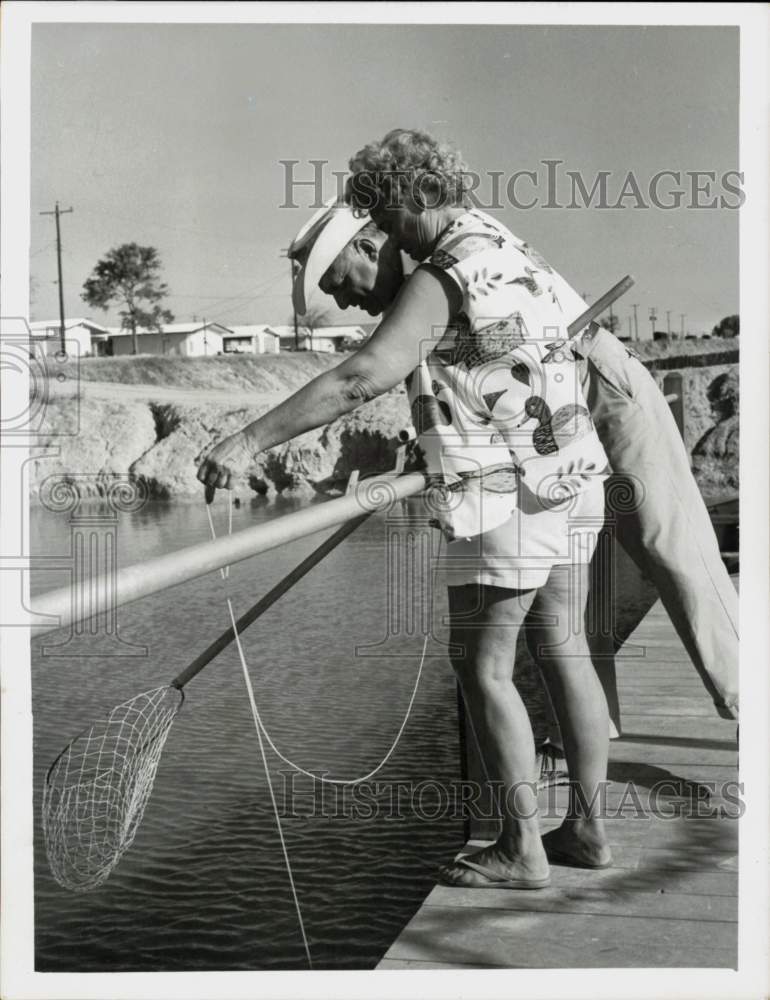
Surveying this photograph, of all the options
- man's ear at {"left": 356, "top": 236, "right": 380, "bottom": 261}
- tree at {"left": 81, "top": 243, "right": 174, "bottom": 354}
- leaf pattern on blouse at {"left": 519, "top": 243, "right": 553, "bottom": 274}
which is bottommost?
leaf pattern on blouse at {"left": 519, "top": 243, "right": 553, "bottom": 274}

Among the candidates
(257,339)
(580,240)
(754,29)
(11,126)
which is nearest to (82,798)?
(257,339)

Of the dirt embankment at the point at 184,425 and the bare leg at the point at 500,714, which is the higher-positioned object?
the dirt embankment at the point at 184,425

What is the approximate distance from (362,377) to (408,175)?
564mm

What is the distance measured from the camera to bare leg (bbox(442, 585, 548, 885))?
276cm

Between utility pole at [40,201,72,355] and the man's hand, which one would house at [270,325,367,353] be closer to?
utility pole at [40,201,72,355]

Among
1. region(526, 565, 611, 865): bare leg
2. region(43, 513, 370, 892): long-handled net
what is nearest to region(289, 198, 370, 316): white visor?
region(43, 513, 370, 892): long-handled net

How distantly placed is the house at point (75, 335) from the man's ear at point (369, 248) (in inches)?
37.2

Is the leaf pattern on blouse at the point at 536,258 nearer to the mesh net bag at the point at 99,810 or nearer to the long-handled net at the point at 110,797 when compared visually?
the long-handled net at the point at 110,797

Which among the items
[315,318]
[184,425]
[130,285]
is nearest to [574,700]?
[315,318]

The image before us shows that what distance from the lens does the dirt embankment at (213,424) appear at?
360 centimetres

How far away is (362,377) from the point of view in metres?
2.62

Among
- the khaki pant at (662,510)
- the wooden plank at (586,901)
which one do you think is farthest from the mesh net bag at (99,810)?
the khaki pant at (662,510)

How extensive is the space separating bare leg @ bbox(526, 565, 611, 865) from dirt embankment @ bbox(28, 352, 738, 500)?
76 cm

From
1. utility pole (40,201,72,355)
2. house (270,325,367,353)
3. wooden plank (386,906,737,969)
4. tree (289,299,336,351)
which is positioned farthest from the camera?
house (270,325,367,353)
